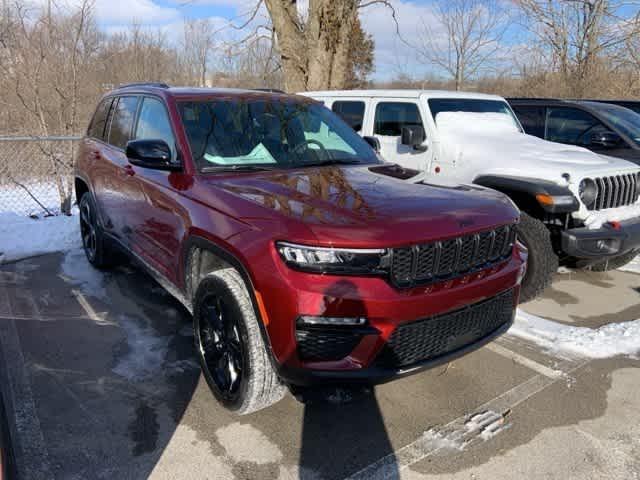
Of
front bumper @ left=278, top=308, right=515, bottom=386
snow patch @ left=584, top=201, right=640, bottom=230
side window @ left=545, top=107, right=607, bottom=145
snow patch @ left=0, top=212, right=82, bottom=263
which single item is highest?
side window @ left=545, top=107, right=607, bottom=145

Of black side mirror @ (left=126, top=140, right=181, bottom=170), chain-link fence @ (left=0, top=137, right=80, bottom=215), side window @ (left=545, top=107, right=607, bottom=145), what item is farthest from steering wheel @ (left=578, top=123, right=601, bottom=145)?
chain-link fence @ (left=0, top=137, right=80, bottom=215)

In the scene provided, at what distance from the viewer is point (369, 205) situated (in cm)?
255

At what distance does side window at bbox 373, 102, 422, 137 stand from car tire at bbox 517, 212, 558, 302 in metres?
1.96

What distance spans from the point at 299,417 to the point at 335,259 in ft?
Result: 3.63

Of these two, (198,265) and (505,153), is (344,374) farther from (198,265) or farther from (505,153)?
(505,153)

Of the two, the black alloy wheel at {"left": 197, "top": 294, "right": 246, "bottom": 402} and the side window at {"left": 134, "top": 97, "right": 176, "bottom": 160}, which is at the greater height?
the side window at {"left": 134, "top": 97, "right": 176, "bottom": 160}

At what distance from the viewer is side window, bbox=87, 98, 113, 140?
191 inches

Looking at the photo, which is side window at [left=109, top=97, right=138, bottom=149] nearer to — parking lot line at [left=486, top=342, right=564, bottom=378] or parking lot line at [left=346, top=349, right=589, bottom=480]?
parking lot line at [left=346, top=349, right=589, bottom=480]

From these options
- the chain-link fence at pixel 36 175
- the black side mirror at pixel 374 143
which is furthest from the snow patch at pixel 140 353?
the chain-link fence at pixel 36 175

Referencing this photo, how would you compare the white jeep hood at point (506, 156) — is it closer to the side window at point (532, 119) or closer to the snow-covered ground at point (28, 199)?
the side window at point (532, 119)

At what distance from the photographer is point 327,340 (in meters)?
2.28

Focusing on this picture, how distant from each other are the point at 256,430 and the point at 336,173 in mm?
1611

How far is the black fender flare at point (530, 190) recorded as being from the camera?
4250 millimetres

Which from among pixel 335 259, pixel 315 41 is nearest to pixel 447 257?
pixel 335 259
